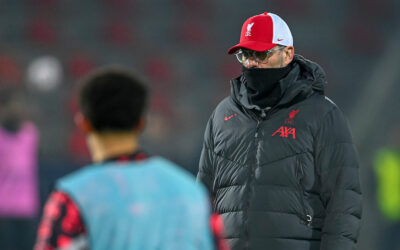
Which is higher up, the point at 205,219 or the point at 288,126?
the point at 205,219

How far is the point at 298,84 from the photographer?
14.0ft

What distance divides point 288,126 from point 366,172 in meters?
6.63

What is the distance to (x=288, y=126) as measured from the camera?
4176 mm

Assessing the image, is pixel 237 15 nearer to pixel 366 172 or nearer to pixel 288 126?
pixel 366 172

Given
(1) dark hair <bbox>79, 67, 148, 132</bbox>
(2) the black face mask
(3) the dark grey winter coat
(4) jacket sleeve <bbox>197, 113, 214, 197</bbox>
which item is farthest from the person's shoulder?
(1) dark hair <bbox>79, 67, 148, 132</bbox>

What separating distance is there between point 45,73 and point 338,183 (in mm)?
9663

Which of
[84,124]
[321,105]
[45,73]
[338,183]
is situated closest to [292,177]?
[338,183]

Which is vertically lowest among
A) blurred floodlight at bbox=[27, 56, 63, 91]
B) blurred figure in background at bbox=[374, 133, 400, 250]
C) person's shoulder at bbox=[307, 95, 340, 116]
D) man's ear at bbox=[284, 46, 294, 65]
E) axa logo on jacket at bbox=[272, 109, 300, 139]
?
blurred figure in background at bbox=[374, 133, 400, 250]

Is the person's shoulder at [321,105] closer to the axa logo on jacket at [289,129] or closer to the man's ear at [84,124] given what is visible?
the axa logo on jacket at [289,129]

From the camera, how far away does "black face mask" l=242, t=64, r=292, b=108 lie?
166 inches

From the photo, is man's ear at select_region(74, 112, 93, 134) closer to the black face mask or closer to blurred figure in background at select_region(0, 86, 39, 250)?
the black face mask

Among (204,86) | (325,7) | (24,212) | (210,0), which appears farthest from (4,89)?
(325,7)

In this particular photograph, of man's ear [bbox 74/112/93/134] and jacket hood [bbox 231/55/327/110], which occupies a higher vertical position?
man's ear [bbox 74/112/93/134]

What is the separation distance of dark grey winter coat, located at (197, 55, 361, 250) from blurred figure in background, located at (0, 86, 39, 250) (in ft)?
15.7
